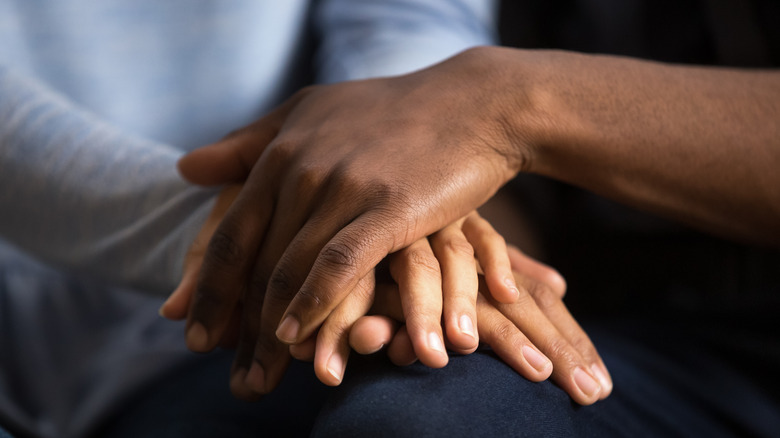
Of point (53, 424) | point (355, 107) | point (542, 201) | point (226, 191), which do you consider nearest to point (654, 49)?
point (542, 201)

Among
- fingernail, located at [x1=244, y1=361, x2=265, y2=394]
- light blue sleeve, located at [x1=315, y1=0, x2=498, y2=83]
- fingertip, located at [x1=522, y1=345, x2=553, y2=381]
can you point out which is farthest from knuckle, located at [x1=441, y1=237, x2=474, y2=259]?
light blue sleeve, located at [x1=315, y1=0, x2=498, y2=83]

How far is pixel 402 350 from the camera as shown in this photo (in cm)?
48

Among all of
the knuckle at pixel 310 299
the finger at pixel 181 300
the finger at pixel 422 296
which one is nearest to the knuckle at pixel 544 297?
the finger at pixel 422 296

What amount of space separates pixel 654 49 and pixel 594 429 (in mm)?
687

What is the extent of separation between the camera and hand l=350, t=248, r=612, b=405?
0.48m

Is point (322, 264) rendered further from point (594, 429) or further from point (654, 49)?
point (654, 49)

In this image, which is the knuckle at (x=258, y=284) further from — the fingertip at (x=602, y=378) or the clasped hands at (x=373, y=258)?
the fingertip at (x=602, y=378)

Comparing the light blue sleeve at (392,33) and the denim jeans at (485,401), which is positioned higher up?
the light blue sleeve at (392,33)

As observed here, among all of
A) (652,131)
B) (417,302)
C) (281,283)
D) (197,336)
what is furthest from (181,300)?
(652,131)

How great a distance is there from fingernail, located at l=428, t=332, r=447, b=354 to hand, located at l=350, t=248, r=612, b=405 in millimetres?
30

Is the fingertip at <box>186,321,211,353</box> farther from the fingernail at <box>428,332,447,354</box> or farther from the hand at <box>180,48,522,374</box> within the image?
the fingernail at <box>428,332,447,354</box>

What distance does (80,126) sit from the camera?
73 centimetres

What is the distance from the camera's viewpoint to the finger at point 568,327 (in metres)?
0.54

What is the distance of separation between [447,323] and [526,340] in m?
0.08
